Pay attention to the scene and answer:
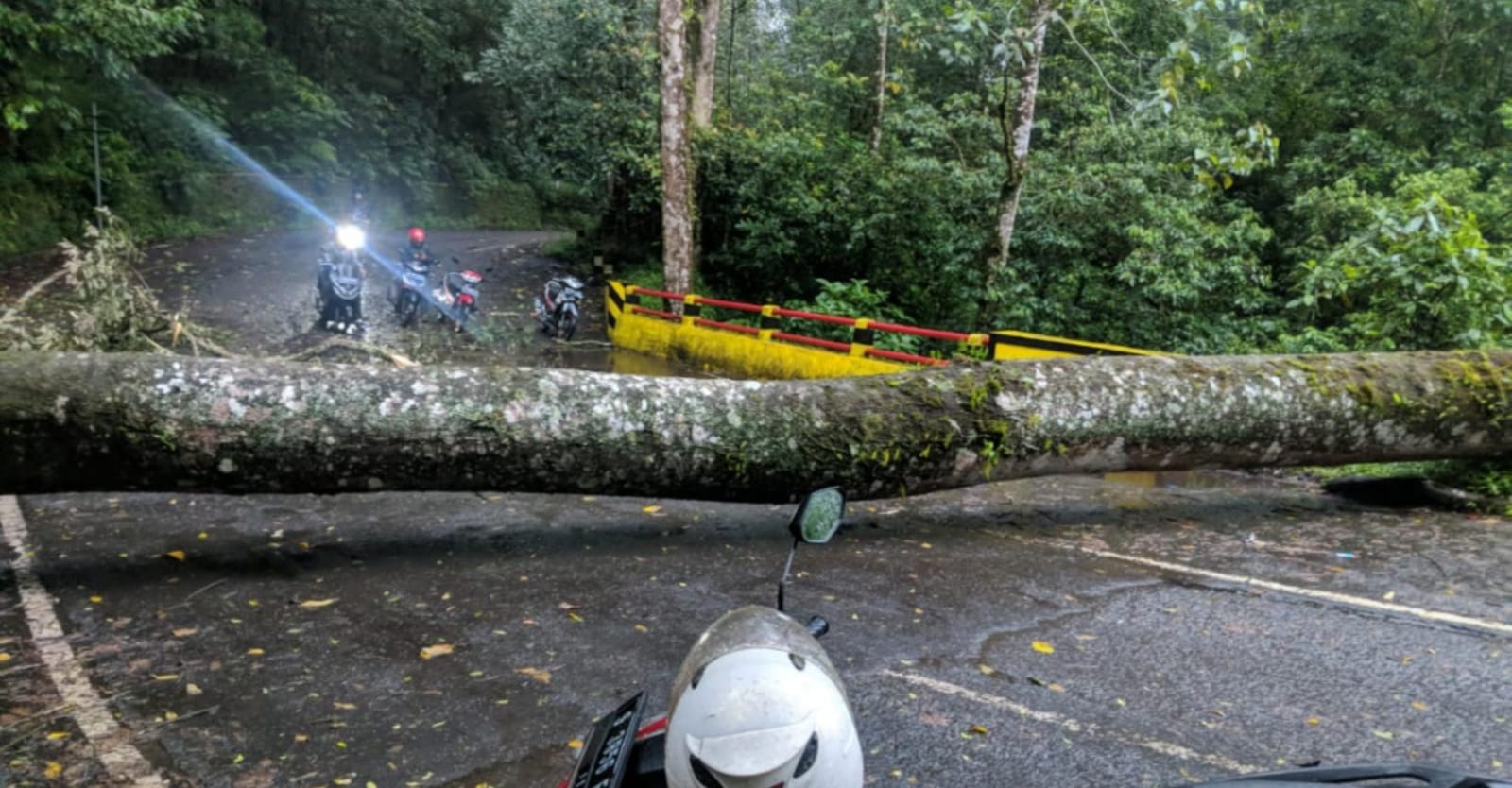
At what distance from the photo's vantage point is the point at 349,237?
49.9 feet

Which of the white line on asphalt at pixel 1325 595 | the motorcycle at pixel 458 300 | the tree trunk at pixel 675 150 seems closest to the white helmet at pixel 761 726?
the white line on asphalt at pixel 1325 595

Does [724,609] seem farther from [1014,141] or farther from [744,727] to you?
[1014,141]

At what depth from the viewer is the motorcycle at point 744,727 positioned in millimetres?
1839

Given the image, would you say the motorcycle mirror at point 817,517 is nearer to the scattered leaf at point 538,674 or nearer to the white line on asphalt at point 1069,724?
the white line on asphalt at point 1069,724

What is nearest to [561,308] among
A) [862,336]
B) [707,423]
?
[862,336]

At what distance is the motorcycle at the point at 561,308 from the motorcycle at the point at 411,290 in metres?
2.10

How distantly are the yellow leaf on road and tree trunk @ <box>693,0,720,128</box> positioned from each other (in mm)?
16091

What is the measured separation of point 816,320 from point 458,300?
6.98 meters

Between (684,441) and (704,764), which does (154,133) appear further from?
(704,764)

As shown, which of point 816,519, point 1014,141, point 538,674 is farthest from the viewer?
point 1014,141

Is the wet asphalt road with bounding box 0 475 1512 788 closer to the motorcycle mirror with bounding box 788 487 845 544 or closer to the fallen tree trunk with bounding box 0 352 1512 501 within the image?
the fallen tree trunk with bounding box 0 352 1512 501

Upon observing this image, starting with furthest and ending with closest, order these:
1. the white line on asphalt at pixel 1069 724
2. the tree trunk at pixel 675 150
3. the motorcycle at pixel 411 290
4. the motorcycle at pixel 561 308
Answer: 1. the motorcycle at pixel 561 308
2. the motorcycle at pixel 411 290
3. the tree trunk at pixel 675 150
4. the white line on asphalt at pixel 1069 724

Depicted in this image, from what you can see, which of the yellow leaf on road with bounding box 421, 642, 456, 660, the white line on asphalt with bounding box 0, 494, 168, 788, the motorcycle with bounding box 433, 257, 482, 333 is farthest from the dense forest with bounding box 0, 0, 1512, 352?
the white line on asphalt with bounding box 0, 494, 168, 788

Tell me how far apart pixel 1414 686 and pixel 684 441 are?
4026mm
